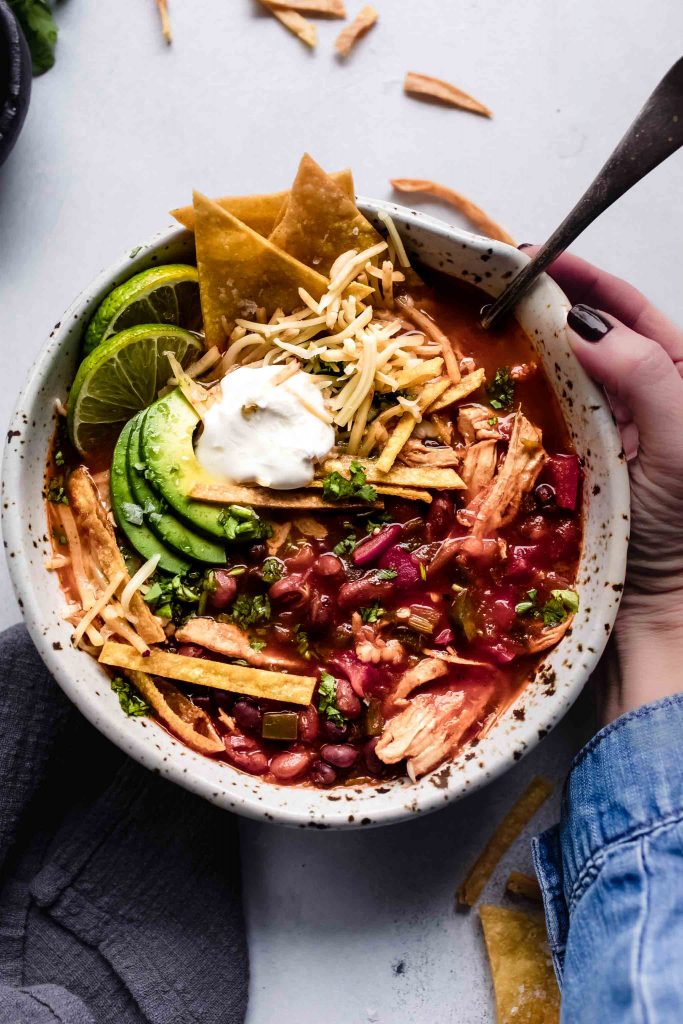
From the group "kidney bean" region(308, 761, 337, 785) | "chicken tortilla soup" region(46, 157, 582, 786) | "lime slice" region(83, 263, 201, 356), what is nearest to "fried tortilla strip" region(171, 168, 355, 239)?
"chicken tortilla soup" region(46, 157, 582, 786)

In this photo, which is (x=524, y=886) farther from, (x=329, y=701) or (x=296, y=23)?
(x=296, y=23)

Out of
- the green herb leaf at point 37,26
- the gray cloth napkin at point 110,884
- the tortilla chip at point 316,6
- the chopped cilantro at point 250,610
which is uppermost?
the tortilla chip at point 316,6

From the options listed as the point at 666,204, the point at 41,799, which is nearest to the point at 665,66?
the point at 666,204

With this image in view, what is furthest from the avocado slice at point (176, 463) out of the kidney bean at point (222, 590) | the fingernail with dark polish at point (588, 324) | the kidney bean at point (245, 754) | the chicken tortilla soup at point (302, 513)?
the fingernail with dark polish at point (588, 324)

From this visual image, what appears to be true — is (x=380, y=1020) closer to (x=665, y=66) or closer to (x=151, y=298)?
(x=151, y=298)

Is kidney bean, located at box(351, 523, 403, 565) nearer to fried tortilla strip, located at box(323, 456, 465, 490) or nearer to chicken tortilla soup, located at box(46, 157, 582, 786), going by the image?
chicken tortilla soup, located at box(46, 157, 582, 786)

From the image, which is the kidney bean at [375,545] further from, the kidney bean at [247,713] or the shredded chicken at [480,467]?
the kidney bean at [247,713]
